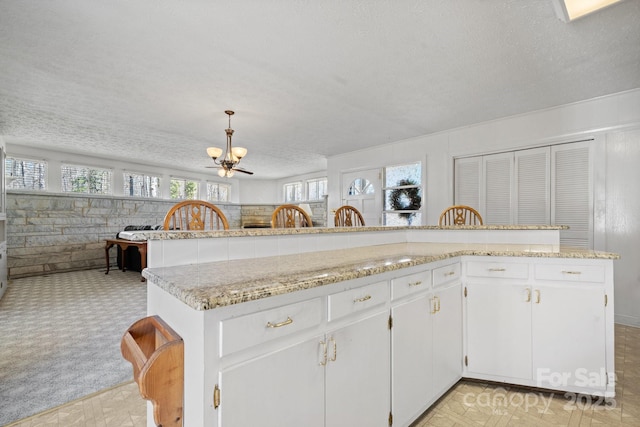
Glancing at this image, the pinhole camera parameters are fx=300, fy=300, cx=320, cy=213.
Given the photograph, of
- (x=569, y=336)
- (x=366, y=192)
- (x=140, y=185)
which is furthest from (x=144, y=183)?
(x=569, y=336)

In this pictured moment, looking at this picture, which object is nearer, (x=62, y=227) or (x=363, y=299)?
(x=363, y=299)

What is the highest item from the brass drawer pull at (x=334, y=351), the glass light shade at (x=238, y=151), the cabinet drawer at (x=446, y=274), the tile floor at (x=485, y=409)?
the glass light shade at (x=238, y=151)

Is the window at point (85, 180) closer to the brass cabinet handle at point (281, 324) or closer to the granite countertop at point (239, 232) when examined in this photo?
the granite countertop at point (239, 232)

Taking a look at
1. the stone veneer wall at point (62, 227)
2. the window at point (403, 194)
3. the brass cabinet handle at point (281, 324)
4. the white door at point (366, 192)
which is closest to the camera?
the brass cabinet handle at point (281, 324)

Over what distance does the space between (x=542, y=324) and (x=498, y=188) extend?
286cm

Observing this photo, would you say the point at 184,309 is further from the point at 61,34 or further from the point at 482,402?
the point at 61,34

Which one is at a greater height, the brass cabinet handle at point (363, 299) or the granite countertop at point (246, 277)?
the granite countertop at point (246, 277)

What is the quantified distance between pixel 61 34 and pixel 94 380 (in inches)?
97.6

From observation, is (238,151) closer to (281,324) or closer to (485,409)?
(281,324)

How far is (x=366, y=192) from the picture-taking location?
19.4 feet

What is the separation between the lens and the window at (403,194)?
517 cm

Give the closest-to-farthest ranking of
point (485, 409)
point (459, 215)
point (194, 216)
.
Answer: point (485, 409)
point (194, 216)
point (459, 215)

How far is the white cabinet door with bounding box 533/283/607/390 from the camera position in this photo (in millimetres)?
1781

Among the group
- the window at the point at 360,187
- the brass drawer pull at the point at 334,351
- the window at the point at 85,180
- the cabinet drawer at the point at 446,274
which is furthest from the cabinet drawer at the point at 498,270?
the window at the point at 85,180
